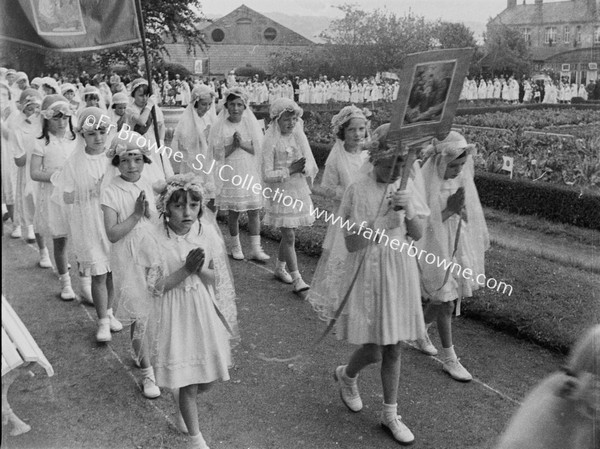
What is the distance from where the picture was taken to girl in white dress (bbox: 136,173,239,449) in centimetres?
382

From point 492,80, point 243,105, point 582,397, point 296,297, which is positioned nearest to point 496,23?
point 243,105

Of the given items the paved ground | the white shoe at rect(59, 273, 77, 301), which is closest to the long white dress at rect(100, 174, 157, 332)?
the paved ground

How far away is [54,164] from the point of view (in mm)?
6359

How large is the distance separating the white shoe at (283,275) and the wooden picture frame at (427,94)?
3.39 metres

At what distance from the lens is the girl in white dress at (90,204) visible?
5582 millimetres

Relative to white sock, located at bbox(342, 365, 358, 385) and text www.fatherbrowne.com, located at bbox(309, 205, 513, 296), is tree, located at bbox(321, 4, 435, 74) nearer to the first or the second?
text www.fatherbrowne.com, located at bbox(309, 205, 513, 296)

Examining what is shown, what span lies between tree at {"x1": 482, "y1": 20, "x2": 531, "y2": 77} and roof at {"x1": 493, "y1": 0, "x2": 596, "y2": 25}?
1.10ft

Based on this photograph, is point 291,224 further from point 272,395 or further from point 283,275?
point 272,395

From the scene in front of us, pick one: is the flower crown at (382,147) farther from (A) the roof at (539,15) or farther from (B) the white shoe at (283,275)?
(A) the roof at (539,15)

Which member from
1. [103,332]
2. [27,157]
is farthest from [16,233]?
[103,332]

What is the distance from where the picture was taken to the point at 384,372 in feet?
14.0

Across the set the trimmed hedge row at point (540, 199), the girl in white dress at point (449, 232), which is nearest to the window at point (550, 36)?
the trimmed hedge row at point (540, 199)

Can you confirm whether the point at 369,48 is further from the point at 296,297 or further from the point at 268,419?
the point at 268,419

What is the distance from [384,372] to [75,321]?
305cm
